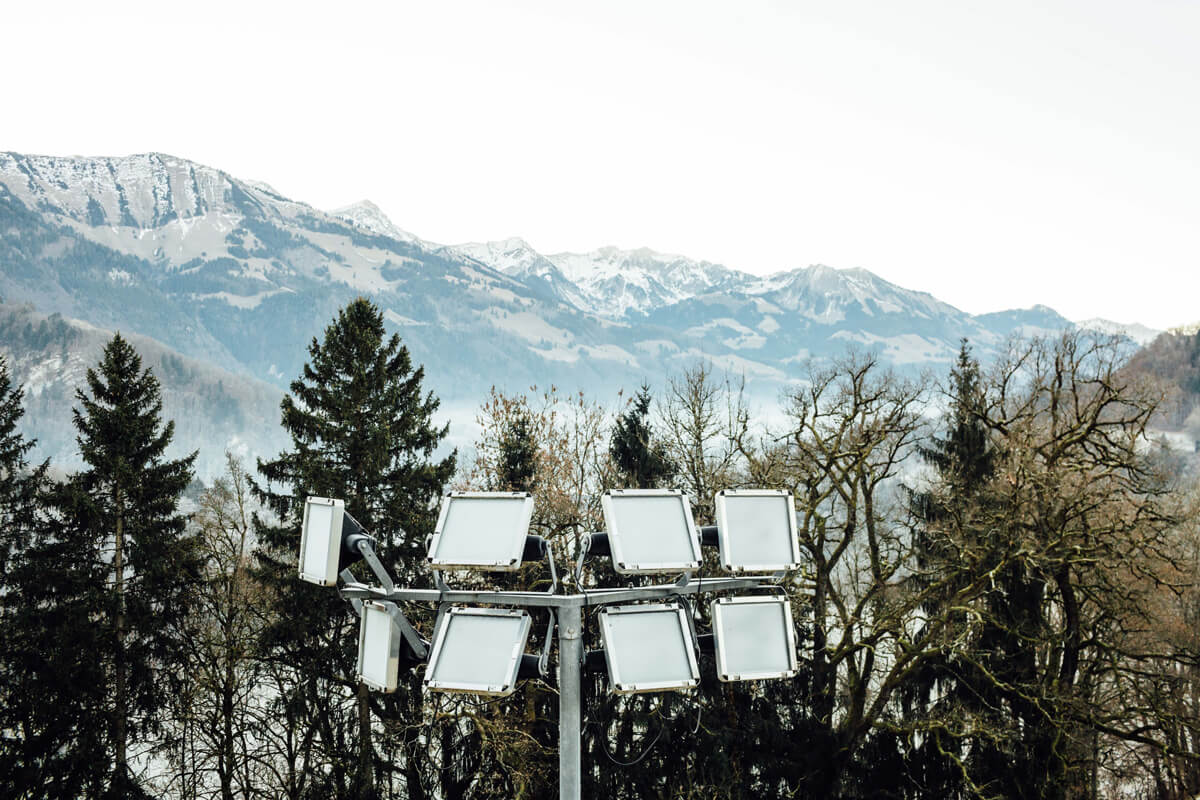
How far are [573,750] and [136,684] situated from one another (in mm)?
23056

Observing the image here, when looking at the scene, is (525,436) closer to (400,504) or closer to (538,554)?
(400,504)

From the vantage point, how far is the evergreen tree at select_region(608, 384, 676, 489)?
27.1m

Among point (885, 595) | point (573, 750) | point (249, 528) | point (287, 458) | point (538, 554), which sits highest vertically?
point (287, 458)

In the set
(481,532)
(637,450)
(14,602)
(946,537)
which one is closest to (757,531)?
(481,532)

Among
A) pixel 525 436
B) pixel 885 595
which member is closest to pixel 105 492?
pixel 525 436

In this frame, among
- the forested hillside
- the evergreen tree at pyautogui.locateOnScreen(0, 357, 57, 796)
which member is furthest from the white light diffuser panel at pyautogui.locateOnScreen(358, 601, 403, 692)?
the evergreen tree at pyautogui.locateOnScreen(0, 357, 57, 796)

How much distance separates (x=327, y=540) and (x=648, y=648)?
73.7 inches

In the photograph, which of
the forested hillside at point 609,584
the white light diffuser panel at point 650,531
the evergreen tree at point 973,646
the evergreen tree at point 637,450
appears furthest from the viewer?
the evergreen tree at point 637,450

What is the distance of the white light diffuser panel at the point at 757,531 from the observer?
492 cm

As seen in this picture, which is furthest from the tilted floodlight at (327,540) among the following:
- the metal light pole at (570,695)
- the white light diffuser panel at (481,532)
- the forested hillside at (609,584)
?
the forested hillside at (609,584)

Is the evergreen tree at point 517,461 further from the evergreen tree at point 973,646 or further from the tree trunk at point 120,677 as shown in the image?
the evergreen tree at point 973,646

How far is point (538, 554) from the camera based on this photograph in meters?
5.04

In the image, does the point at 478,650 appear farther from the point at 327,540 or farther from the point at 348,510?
the point at 348,510

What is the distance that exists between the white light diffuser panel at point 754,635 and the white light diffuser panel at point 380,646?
1.82 meters
